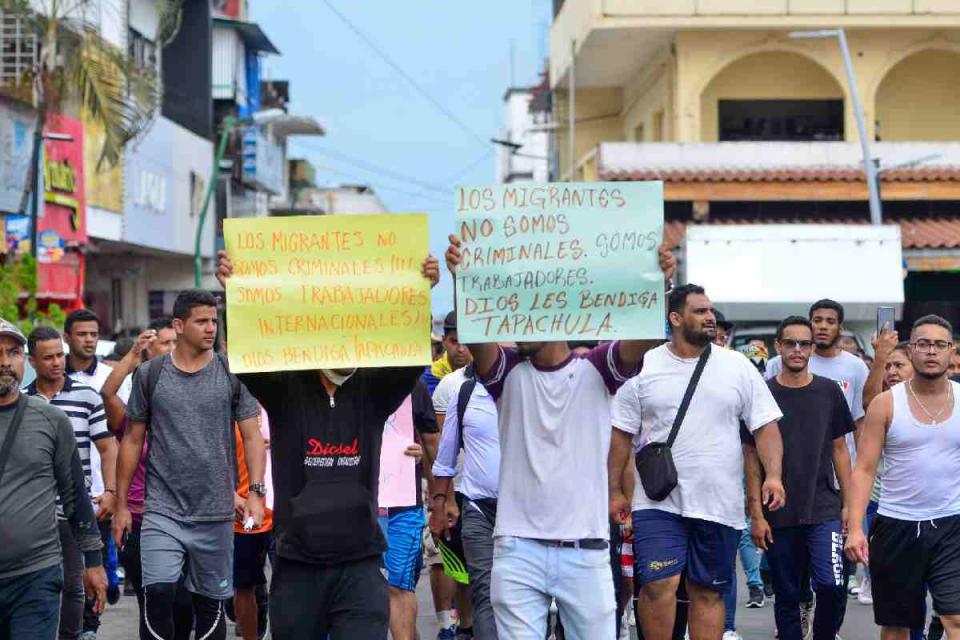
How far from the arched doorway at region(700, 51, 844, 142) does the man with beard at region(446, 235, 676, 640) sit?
33871 mm

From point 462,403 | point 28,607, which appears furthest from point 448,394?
point 28,607

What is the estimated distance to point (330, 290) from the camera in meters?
6.97

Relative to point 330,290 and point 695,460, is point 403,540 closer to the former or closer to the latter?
point 695,460

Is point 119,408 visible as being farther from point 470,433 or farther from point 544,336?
point 544,336

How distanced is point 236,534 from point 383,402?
3162 millimetres

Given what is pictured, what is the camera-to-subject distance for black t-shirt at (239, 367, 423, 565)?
675cm

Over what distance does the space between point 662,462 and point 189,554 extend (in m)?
2.41

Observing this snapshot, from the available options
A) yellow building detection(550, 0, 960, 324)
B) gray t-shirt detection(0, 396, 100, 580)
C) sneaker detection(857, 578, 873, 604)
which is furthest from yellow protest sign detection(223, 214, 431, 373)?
yellow building detection(550, 0, 960, 324)

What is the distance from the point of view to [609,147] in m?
37.6

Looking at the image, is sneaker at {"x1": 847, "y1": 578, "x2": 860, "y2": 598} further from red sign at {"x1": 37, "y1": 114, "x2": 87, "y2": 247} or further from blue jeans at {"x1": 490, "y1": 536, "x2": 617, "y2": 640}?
red sign at {"x1": 37, "y1": 114, "x2": 87, "y2": 247}

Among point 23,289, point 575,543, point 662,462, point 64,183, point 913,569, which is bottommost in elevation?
point 913,569

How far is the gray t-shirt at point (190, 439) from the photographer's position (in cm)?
849

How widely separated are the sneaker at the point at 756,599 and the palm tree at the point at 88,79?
1247cm

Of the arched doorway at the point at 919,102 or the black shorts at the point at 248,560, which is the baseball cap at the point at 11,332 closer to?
the black shorts at the point at 248,560
